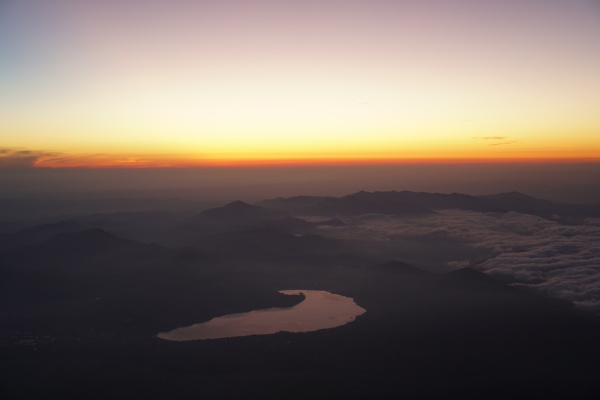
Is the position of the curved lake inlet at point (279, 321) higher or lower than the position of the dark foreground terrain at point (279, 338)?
lower

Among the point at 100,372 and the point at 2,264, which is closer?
the point at 100,372

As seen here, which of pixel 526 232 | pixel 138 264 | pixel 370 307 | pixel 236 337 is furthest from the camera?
pixel 526 232

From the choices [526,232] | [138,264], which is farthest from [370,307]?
[526,232]

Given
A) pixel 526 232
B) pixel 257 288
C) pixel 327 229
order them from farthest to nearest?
pixel 327 229 < pixel 526 232 < pixel 257 288

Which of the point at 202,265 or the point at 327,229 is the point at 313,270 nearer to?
the point at 202,265

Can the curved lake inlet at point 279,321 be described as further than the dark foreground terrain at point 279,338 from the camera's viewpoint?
Yes
